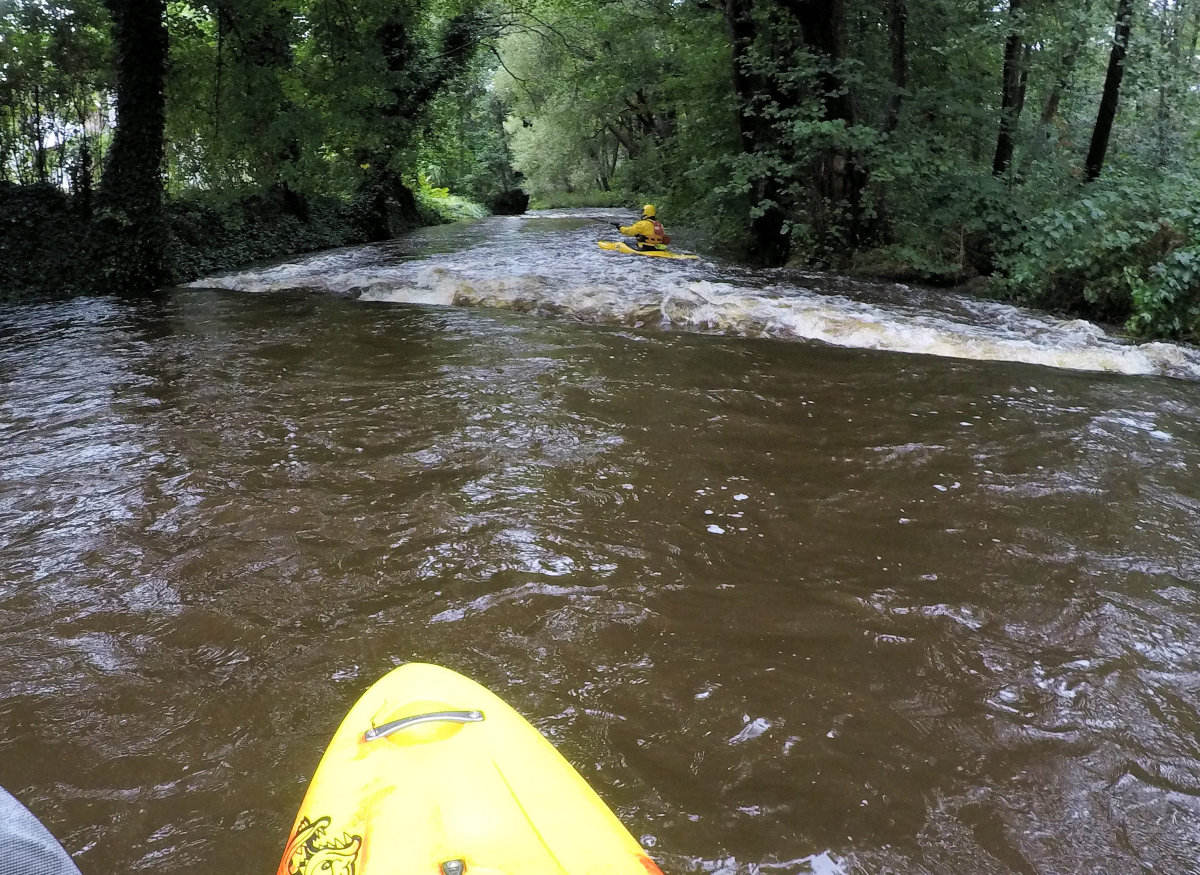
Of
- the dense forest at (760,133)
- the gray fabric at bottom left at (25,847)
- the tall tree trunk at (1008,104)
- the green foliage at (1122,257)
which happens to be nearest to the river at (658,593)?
the gray fabric at bottom left at (25,847)

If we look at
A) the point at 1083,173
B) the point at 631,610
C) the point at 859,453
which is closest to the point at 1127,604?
the point at 859,453

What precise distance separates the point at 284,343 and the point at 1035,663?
733 centimetres

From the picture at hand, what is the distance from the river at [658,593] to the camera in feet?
7.30

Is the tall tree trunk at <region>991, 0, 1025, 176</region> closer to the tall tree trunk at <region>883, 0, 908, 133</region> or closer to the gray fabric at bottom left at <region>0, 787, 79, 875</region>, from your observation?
the tall tree trunk at <region>883, 0, 908, 133</region>

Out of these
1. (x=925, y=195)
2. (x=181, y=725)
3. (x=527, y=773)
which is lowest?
(x=181, y=725)

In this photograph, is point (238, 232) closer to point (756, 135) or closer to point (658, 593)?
point (756, 135)

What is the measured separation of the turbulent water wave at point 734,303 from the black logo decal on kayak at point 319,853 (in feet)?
22.7

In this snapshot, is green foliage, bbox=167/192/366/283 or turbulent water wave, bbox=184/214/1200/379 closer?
turbulent water wave, bbox=184/214/1200/379

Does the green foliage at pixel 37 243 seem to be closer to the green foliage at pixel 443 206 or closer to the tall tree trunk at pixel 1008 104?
the green foliage at pixel 443 206

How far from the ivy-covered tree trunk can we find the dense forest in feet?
0.10

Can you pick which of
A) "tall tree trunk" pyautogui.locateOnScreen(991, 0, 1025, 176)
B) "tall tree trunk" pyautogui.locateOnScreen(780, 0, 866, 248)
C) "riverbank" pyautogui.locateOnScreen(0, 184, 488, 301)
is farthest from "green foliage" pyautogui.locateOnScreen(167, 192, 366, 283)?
"tall tree trunk" pyautogui.locateOnScreen(991, 0, 1025, 176)

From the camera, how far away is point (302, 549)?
3625mm

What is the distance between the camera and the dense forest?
954 cm

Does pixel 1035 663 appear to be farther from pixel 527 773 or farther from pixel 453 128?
pixel 453 128
